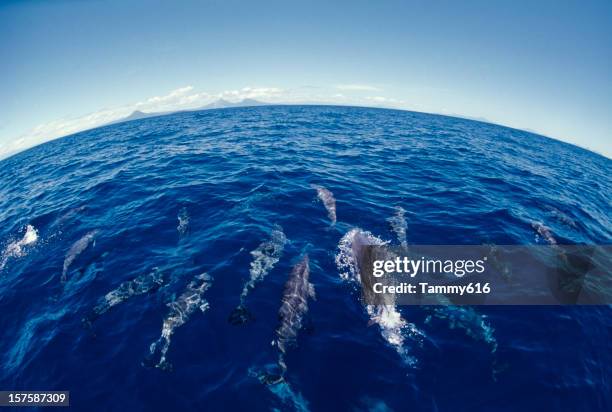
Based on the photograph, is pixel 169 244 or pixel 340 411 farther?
pixel 169 244

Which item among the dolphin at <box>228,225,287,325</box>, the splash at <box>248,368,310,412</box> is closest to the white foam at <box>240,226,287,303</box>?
the dolphin at <box>228,225,287,325</box>

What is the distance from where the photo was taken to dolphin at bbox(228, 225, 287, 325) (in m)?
10.1

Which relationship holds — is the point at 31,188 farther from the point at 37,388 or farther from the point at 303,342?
the point at 303,342

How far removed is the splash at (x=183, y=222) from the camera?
15594mm

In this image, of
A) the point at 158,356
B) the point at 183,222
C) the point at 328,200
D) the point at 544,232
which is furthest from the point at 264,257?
the point at 544,232

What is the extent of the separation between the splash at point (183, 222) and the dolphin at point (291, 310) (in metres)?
7.41

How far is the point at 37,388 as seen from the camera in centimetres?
847

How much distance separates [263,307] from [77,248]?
37.2 feet

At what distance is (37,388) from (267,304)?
7260 millimetres

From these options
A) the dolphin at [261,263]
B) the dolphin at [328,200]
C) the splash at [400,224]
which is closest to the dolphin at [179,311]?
the dolphin at [261,263]

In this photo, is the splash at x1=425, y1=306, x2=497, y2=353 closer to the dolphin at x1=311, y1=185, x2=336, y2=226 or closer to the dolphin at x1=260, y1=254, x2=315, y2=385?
the dolphin at x1=260, y1=254, x2=315, y2=385

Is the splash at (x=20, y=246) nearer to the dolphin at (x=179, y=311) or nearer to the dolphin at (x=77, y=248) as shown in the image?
the dolphin at (x=77, y=248)

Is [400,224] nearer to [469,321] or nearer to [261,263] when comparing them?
[469,321]

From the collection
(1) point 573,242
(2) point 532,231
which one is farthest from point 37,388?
(1) point 573,242
